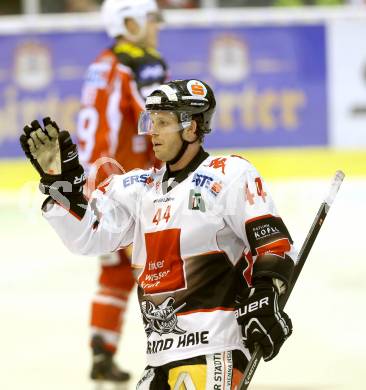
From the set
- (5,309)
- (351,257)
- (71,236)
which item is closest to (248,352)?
(71,236)

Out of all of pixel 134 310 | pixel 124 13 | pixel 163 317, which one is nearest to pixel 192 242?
pixel 163 317

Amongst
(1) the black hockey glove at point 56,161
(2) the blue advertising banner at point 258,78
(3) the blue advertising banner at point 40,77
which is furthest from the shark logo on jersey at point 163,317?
(2) the blue advertising banner at point 258,78

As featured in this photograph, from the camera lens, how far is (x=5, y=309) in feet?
22.9

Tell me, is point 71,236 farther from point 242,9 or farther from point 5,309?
point 242,9

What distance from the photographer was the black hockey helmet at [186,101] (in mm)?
3482

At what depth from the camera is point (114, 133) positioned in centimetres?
546

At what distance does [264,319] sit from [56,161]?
72cm

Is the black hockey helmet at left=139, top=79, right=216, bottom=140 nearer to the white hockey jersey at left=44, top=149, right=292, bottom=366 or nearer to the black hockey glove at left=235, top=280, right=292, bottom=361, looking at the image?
the white hockey jersey at left=44, top=149, right=292, bottom=366

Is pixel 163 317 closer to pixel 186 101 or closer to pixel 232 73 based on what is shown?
pixel 186 101

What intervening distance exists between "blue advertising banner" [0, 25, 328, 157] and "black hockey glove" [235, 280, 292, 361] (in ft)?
25.3

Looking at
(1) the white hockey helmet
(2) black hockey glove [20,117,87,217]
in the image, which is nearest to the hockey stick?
(2) black hockey glove [20,117,87,217]

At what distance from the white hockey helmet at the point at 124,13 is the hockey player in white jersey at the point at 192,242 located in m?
2.15

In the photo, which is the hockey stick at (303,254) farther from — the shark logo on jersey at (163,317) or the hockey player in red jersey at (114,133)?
the hockey player in red jersey at (114,133)

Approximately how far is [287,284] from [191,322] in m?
0.29
